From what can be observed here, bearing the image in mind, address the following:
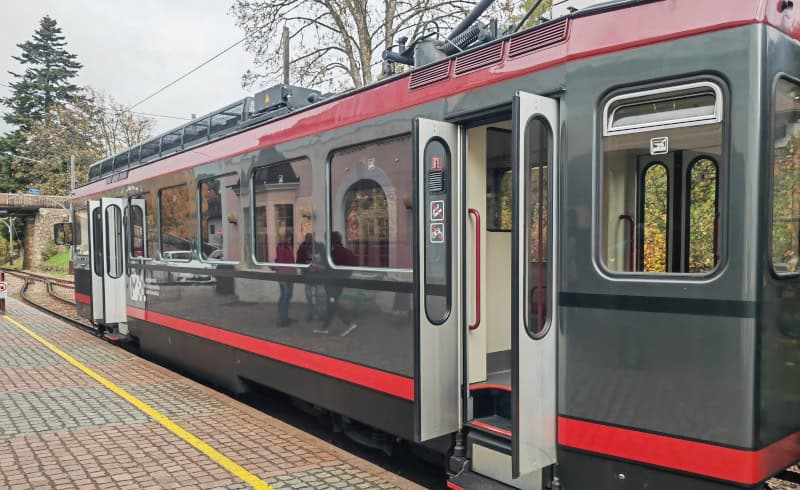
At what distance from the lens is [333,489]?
14.0ft

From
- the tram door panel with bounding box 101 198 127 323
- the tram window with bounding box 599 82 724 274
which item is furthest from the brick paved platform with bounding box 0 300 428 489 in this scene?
the tram window with bounding box 599 82 724 274

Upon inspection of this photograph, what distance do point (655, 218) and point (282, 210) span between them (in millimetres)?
3236

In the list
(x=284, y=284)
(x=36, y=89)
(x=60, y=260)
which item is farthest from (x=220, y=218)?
(x=36, y=89)

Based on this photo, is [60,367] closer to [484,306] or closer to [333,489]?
[333,489]

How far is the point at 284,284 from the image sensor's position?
18.1ft

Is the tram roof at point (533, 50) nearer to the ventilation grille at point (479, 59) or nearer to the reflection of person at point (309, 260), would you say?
the ventilation grille at point (479, 59)

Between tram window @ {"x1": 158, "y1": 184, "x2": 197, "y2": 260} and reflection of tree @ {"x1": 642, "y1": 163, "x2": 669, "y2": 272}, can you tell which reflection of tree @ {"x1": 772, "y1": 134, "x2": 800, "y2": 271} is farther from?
tram window @ {"x1": 158, "y1": 184, "x2": 197, "y2": 260}

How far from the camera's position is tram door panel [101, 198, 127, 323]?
9750 mm

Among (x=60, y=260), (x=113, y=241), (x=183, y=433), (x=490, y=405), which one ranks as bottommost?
(x=60, y=260)

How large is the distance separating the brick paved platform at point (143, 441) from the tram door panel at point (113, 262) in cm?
198

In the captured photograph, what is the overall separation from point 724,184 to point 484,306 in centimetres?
171

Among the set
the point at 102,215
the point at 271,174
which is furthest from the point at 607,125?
the point at 102,215

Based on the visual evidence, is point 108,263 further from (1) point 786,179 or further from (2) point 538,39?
(1) point 786,179

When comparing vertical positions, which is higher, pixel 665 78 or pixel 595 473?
pixel 665 78
